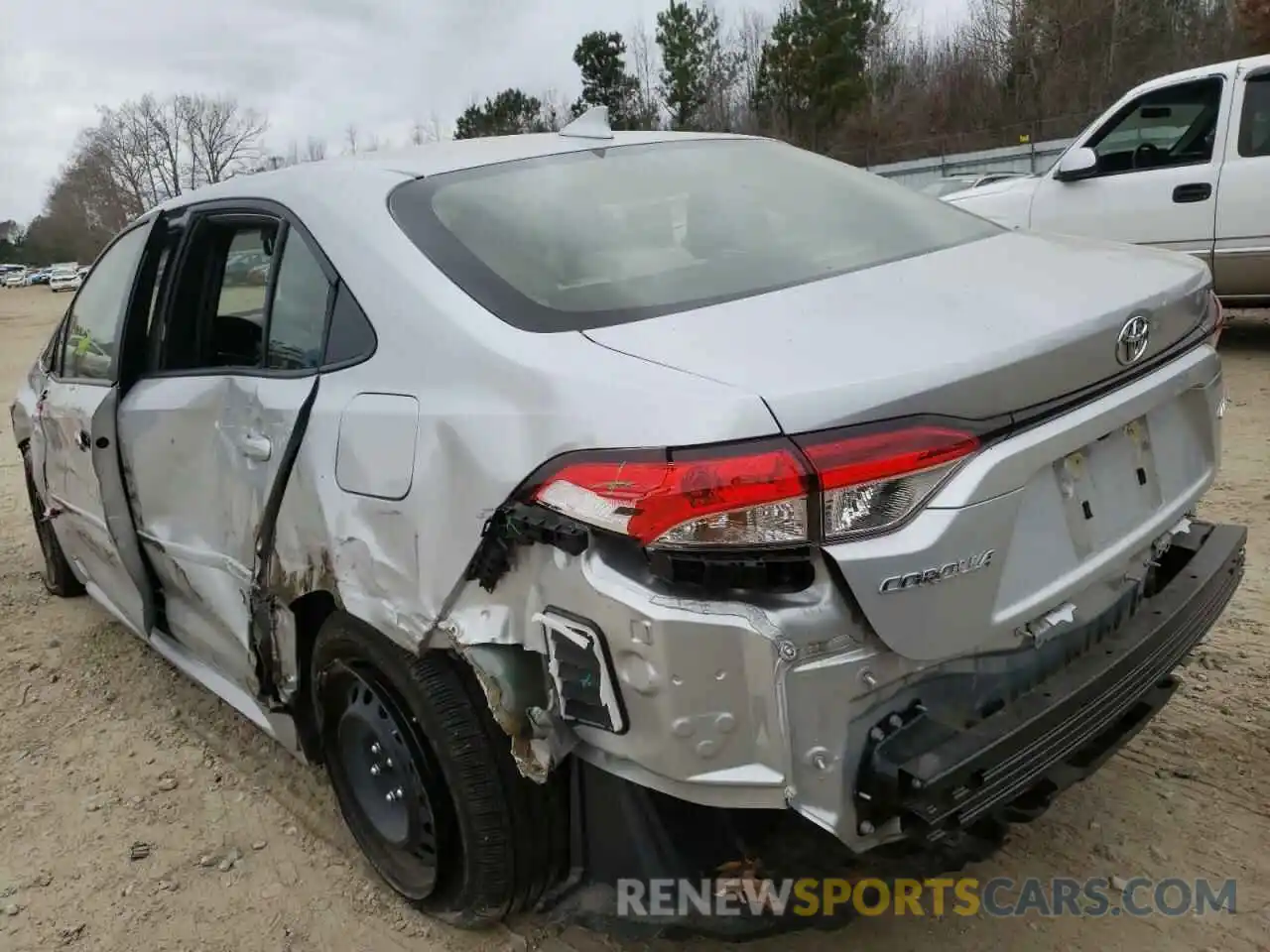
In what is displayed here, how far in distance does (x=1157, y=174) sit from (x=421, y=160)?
6.12 metres

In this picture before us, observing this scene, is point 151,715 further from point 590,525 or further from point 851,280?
point 851,280

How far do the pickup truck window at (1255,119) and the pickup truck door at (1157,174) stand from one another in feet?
0.37

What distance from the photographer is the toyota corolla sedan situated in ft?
5.27

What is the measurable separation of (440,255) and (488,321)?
0.28 metres

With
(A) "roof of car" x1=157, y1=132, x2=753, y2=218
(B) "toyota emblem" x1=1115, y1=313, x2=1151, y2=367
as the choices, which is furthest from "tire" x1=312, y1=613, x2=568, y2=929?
(B) "toyota emblem" x1=1115, y1=313, x2=1151, y2=367

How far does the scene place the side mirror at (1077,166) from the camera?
7.00 meters

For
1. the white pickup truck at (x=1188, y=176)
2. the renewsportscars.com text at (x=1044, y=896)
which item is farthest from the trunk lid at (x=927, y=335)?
the white pickup truck at (x=1188, y=176)

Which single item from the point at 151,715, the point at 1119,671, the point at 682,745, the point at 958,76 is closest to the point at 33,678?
the point at 151,715

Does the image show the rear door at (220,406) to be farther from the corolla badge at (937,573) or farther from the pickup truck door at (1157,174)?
the pickup truck door at (1157,174)

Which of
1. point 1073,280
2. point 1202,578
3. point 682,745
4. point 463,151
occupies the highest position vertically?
point 463,151

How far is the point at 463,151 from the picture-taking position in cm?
270

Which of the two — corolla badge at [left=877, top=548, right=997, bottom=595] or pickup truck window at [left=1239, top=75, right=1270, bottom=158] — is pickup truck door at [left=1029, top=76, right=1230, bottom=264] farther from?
corolla badge at [left=877, top=548, right=997, bottom=595]

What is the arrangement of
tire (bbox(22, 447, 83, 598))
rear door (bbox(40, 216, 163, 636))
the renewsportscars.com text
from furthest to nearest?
tire (bbox(22, 447, 83, 598)), rear door (bbox(40, 216, 163, 636)), the renewsportscars.com text

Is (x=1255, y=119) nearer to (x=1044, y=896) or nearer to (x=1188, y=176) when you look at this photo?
(x=1188, y=176)
